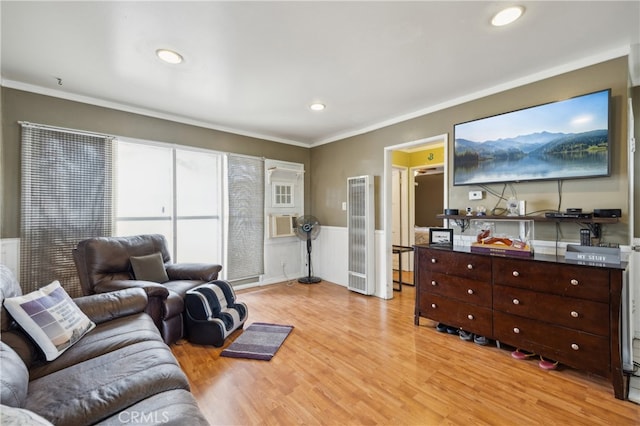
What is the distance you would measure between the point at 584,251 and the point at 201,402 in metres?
2.93

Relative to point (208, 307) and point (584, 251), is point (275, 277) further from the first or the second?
point (584, 251)

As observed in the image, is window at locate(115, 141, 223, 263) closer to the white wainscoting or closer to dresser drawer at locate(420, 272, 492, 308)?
the white wainscoting

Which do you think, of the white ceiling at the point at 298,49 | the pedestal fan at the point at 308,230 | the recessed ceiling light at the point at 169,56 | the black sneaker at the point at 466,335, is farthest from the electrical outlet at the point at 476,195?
the recessed ceiling light at the point at 169,56

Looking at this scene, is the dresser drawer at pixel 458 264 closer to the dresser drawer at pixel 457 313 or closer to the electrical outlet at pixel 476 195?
the dresser drawer at pixel 457 313

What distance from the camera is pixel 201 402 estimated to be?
1793 millimetres

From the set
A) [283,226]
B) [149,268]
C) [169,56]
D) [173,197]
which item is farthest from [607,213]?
[173,197]

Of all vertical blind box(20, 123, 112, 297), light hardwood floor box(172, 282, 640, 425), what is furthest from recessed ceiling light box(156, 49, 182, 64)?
light hardwood floor box(172, 282, 640, 425)

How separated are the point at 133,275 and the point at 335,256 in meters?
2.91

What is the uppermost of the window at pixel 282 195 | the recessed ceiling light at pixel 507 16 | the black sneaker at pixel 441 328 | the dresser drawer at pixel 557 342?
the recessed ceiling light at pixel 507 16

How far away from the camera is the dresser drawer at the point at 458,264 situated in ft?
8.10

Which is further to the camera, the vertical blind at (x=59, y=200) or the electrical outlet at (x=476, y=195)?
the electrical outlet at (x=476, y=195)

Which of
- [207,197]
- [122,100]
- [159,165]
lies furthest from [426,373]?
[122,100]

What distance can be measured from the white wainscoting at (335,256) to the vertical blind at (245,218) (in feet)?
3.43

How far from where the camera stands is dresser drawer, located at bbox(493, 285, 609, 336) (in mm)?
1904
